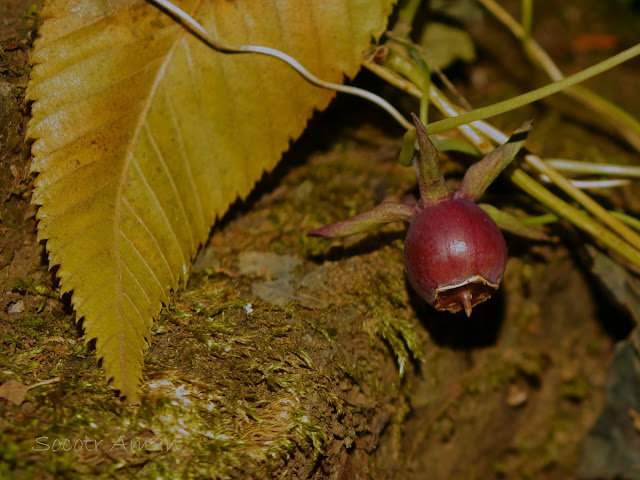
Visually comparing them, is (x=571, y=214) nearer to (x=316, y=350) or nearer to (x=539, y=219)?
(x=539, y=219)

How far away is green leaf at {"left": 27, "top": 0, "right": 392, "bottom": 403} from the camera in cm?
132

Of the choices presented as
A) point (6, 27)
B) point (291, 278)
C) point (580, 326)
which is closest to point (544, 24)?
point (580, 326)

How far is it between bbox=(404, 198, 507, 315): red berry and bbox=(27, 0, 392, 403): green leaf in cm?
49

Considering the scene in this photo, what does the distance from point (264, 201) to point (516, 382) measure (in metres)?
1.14

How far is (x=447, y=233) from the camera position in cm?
132

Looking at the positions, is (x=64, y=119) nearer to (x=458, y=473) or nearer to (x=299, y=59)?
(x=299, y=59)

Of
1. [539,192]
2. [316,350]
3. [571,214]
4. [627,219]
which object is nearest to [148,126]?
[316,350]

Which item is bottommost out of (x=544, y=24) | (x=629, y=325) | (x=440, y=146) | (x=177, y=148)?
(x=629, y=325)

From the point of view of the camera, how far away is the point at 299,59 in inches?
61.7

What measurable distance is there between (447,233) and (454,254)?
5cm

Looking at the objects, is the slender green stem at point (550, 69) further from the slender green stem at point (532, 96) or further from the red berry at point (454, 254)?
the red berry at point (454, 254)

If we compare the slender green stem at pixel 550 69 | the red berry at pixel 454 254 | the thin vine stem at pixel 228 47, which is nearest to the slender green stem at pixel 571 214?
the red berry at pixel 454 254

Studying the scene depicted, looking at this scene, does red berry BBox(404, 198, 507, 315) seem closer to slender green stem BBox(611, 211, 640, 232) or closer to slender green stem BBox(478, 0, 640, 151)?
slender green stem BBox(611, 211, 640, 232)

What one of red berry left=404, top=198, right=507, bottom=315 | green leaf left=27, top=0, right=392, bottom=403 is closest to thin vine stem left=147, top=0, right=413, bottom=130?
green leaf left=27, top=0, right=392, bottom=403
